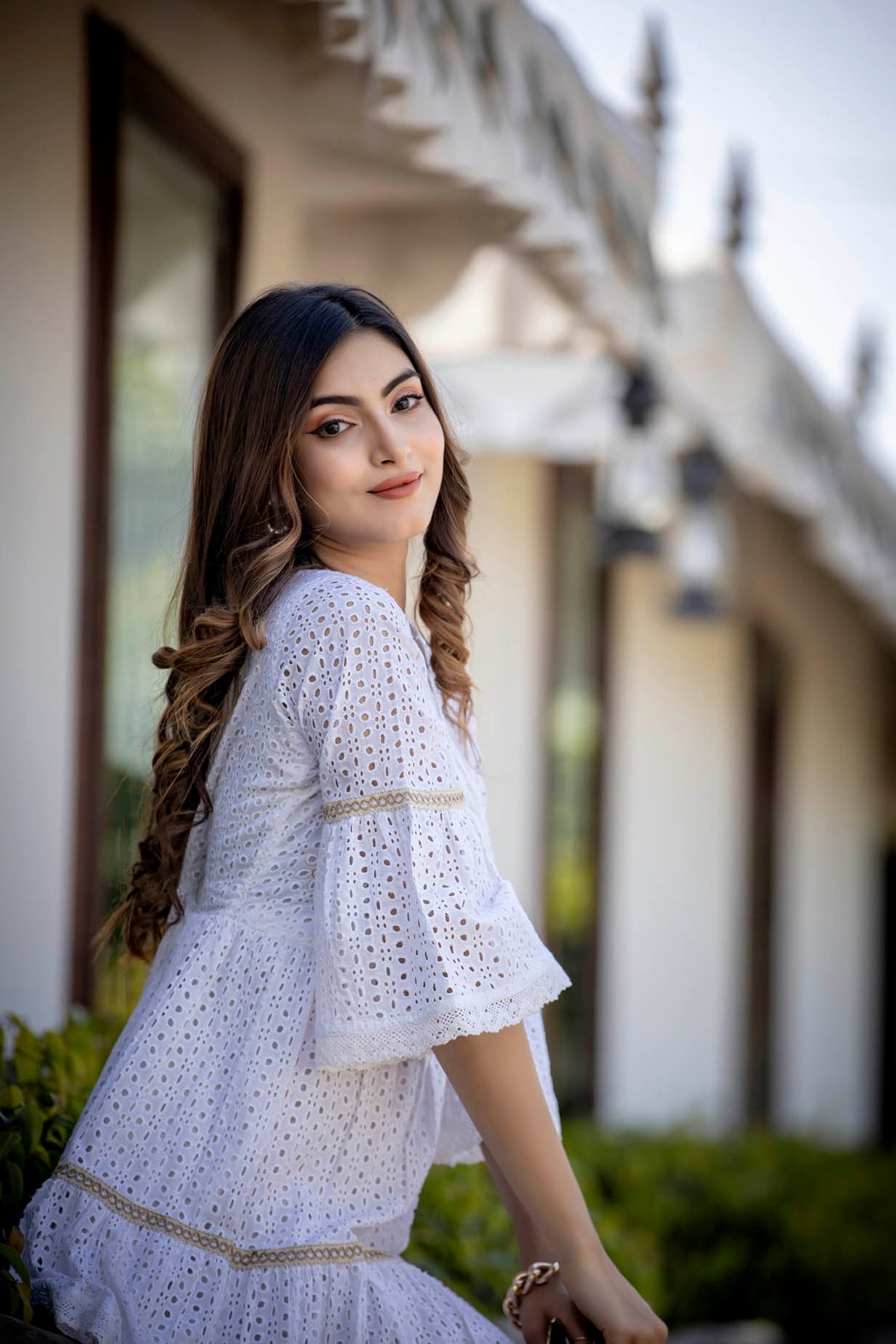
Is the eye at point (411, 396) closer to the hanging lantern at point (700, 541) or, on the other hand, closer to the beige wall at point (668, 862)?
the hanging lantern at point (700, 541)

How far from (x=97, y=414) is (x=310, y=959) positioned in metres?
1.72

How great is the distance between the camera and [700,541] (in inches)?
235

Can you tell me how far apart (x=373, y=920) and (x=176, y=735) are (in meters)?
0.42

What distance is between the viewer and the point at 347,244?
4445mm

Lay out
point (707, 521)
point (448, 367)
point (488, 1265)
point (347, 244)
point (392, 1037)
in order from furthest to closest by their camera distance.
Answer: point (707, 521) < point (448, 367) < point (347, 244) < point (488, 1265) < point (392, 1037)

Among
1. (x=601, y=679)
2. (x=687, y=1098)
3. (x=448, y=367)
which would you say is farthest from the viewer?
(x=687, y=1098)

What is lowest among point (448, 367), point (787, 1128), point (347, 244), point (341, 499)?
point (787, 1128)

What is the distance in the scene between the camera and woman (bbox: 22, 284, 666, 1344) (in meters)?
1.66

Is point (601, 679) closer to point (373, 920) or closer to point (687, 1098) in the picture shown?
point (687, 1098)

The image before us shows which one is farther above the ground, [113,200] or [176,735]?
[113,200]

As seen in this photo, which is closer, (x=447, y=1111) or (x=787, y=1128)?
(x=447, y=1111)

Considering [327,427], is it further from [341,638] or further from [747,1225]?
[747,1225]

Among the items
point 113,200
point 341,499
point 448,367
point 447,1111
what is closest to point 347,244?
point 448,367

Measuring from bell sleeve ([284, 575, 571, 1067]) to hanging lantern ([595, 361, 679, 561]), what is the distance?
3284mm
